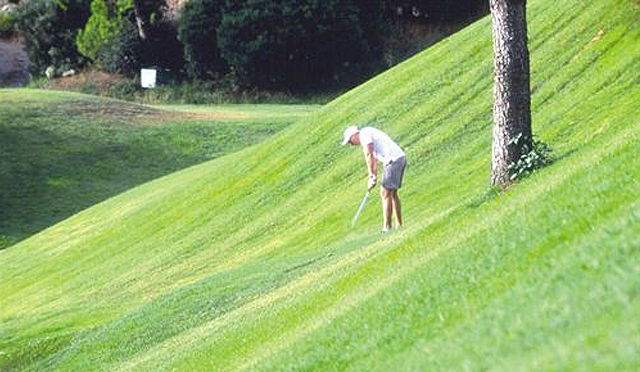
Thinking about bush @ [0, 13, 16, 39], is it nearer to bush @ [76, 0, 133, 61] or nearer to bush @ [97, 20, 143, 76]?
bush @ [76, 0, 133, 61]

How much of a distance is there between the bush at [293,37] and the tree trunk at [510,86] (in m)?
53.6

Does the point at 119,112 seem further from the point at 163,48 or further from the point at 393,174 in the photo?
the point at 393,174

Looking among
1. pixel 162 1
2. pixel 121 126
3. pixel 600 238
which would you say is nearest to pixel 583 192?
pixel 600 238

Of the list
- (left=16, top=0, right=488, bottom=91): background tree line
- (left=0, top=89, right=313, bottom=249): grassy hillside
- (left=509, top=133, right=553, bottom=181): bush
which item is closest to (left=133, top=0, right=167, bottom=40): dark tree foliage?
(left=16, top=0, right=488, bottom=91): background tree line

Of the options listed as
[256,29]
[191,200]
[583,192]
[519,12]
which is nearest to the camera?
[583,192]

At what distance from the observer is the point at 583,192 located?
36.7ft

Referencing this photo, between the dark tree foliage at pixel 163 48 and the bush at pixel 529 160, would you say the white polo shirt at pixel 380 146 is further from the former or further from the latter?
the dark tree foliage at pixel 163 48

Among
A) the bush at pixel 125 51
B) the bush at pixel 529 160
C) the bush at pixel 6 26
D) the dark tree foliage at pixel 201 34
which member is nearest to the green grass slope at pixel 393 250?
the bush at pixel 529 160

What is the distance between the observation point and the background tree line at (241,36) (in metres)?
71.1

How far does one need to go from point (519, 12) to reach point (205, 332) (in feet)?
20.6

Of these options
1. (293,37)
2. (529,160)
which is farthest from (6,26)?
(529,160)

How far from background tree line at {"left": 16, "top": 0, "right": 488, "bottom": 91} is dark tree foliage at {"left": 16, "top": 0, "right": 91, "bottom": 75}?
0.07m

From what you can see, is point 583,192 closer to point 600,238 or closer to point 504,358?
point 600,238

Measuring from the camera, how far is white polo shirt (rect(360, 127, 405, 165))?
21.9 meters
